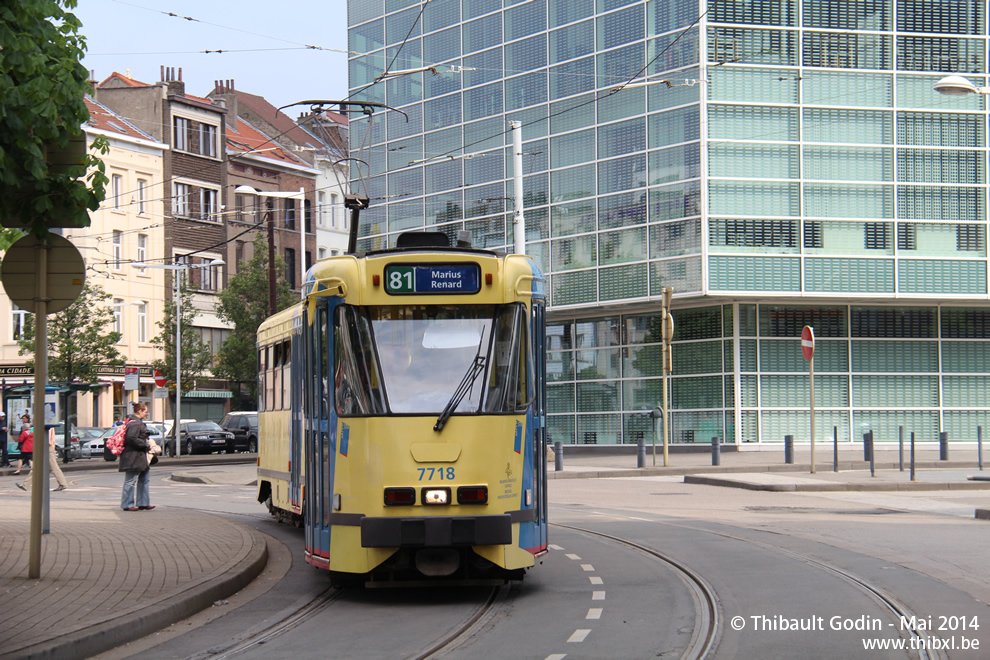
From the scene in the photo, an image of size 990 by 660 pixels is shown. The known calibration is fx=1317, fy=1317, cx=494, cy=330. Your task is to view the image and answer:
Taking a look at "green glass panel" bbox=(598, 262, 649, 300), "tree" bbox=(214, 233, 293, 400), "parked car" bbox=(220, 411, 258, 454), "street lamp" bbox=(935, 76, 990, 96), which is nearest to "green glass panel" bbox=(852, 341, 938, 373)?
"green glass panel" bbox=(598, 262, 649, 300)

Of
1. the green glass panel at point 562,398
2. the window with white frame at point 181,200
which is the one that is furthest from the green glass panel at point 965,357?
the window with white frame at point 181,200

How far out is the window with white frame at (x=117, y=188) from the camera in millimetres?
61625

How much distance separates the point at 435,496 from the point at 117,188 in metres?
55.1

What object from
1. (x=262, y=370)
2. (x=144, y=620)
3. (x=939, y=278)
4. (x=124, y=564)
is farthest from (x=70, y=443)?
(x=144, y=620)

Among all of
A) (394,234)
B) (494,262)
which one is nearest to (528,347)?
(494,262)

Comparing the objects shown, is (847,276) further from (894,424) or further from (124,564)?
(124,564)

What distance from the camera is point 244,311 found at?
183ft

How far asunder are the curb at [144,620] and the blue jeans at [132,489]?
7.78 meters

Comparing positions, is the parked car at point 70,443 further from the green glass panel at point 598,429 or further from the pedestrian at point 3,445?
the green glass panel at point 598,429

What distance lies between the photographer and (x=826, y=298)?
36.3 metres

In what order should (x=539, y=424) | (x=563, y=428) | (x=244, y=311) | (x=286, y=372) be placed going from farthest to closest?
1. (x=244, y=311)
2. (x=563, y=428)
3. (x=286, y=372)
4. (x=539, y=424)

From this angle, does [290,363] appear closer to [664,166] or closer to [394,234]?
[664,166]

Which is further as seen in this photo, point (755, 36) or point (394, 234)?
point (394, 234)

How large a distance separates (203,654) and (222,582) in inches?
100.0
